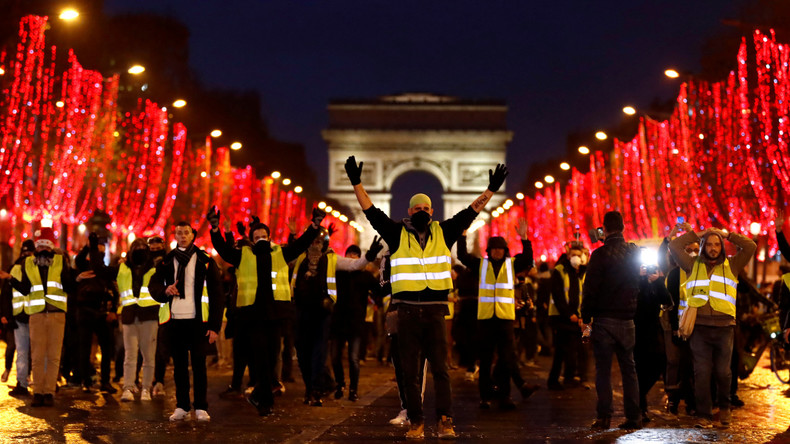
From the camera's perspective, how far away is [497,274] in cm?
1381

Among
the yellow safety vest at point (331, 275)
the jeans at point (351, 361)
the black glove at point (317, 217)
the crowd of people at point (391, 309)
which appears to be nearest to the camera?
the crowd of people at point (391, 309)

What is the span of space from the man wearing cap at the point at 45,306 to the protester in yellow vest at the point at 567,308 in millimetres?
4943

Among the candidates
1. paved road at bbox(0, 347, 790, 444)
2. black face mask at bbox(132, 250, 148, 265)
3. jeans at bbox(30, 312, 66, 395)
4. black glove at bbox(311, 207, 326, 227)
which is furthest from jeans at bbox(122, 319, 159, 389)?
black glove at bbox(311, 207, 326, 227)

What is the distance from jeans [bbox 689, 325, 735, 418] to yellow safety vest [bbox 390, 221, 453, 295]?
235 cm

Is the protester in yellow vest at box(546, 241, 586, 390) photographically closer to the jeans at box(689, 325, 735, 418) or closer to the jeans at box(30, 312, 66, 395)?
the jeans at box(689, 325, 735, 418)

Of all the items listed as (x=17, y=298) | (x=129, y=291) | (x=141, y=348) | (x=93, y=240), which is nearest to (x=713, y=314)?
(x=141, y=348)

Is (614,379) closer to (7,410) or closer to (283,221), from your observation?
(7,410)

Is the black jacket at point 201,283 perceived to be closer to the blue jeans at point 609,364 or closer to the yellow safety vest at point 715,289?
the blue jeans at point 609,364

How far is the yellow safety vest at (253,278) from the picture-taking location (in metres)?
12.5

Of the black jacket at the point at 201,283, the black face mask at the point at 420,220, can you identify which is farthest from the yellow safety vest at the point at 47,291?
the black face mask at the point at 420,220

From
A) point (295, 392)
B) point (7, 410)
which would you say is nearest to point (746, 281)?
point (295, 392)

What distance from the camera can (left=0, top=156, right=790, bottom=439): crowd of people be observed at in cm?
1080

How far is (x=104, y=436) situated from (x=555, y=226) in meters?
60.8

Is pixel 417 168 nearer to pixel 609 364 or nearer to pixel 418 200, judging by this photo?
pixel 609 364
